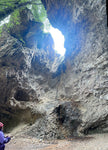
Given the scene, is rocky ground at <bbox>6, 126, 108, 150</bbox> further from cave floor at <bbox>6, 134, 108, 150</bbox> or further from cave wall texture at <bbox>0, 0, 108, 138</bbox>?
cave wall texture at <bbox>0, 0, 108, 138</bbox>

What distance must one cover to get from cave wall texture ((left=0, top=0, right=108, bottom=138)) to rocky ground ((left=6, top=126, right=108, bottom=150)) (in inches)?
26.2

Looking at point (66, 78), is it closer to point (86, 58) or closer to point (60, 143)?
point (86, 58)

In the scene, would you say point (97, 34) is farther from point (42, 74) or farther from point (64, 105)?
point (42, 74)

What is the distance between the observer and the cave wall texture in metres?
7.82

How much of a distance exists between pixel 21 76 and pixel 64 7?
9.87 m

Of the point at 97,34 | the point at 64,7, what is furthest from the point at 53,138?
the point at 64,7

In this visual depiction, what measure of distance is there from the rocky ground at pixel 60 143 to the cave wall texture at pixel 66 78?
667 mm

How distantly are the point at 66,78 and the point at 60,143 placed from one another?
7349mm

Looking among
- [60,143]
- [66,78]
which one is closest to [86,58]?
[66,78]

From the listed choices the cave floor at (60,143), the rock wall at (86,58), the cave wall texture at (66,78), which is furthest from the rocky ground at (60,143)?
the rock wall at (86,58)

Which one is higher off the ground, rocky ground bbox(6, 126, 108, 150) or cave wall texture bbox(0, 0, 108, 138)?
cave wall texture bbox(0, 0, 108, 138)

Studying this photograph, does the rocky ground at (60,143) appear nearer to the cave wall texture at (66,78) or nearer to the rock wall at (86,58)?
the cave wall texture at (66,78)

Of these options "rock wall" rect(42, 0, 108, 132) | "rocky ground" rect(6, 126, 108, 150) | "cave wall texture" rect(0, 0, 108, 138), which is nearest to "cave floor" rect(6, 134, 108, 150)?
"rocky ground" rect(6, 126, 108, 150)

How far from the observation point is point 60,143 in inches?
241
